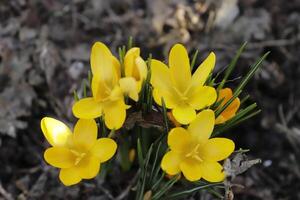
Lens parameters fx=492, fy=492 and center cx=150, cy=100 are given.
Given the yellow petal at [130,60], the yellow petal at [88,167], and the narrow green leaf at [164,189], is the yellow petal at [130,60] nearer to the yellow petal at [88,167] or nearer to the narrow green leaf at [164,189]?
the yellow petal at [88,167]

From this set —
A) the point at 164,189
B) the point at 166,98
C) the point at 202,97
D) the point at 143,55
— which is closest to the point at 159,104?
the point at 166,98

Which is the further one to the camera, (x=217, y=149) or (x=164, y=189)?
(x=164, y=189)

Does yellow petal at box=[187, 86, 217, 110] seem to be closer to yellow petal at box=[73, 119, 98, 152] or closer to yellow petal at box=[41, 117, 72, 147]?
yellow petal at box=[73, 119, 98, 152]

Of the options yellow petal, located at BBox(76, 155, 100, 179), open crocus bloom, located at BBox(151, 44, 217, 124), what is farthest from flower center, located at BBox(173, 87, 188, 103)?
yellow petal, located at BBox(76, 155, 100, 179)

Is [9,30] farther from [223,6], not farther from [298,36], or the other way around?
[298,36]

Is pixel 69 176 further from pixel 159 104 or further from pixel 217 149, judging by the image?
pixel 217 149
